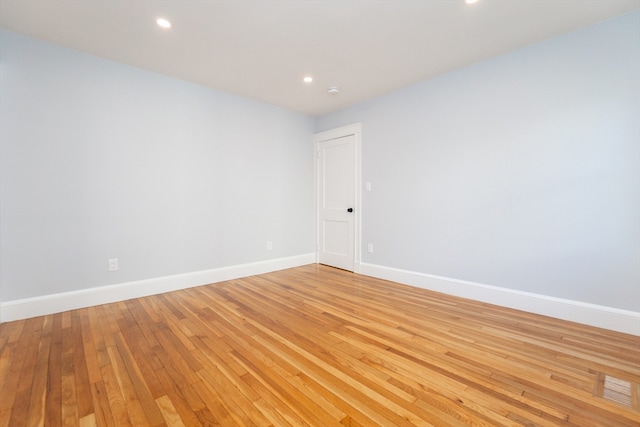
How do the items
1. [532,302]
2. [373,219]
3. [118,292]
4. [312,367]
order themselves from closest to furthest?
[312,367] → [532,302] → [118,292] → [373,219]

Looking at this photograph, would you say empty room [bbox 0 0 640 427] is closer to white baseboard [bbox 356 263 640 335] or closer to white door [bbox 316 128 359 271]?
white baseboard [bbox 356 263 640 335]

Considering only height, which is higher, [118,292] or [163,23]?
[163,23]

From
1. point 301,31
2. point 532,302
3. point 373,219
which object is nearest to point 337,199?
point 373,219

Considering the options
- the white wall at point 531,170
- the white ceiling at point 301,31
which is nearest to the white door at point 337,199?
the white wall at point 531,170

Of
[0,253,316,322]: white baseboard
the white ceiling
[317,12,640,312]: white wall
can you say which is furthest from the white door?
the white ceiling

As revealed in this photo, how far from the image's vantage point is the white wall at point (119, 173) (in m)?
2.44

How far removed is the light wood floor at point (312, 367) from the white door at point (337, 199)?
1654 mm

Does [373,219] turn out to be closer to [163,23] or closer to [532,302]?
[532,302]

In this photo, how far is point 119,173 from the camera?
2.92 metres

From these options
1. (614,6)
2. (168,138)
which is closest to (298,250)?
(168,138)

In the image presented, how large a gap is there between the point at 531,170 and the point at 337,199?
2577 millimetres

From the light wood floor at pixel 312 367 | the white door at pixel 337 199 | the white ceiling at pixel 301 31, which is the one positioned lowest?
the light wood floor at pixel 312 367

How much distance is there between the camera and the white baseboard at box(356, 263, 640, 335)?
7.13 ft

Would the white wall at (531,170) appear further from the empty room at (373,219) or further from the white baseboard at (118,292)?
the white baseboard at (118,292)
